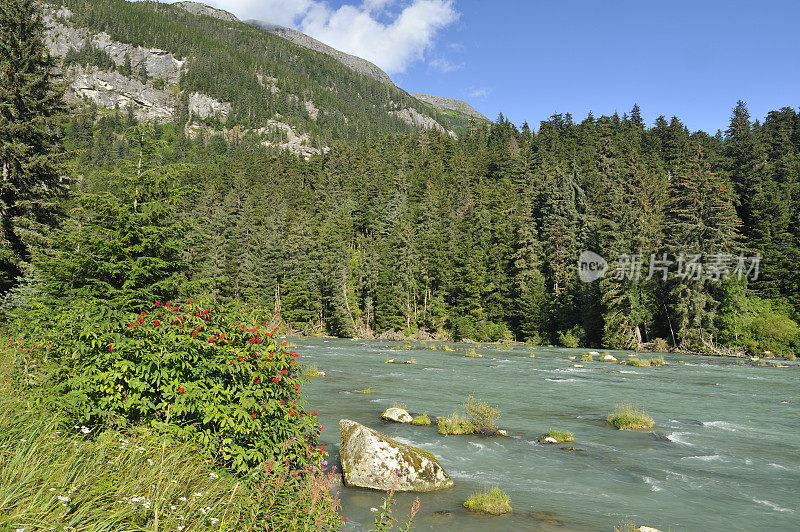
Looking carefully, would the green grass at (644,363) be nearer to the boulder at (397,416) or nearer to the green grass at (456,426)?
the green grass at (456,426)

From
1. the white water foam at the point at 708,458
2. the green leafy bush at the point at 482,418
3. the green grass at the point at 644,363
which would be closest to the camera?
the white water foam at the point at 708,458

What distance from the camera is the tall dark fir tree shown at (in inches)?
770

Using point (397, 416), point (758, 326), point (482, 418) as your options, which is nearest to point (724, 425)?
point (482, 418)

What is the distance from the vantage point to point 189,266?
557 inches

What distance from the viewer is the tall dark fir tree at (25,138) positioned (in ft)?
64.2

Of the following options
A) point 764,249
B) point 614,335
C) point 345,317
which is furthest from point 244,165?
point 764,249

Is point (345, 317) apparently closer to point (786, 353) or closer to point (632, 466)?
point (786, 353)

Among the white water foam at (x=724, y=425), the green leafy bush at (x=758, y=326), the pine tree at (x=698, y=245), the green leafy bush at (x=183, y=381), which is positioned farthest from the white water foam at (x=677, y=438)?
the green leafy bush at (x=758, y=326)

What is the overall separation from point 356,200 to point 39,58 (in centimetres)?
7559

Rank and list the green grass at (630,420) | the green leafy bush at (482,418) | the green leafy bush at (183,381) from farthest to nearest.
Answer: the green grass at (630,420)
the green leafy bush at (482,418)
the green leafy bush at (183,381)

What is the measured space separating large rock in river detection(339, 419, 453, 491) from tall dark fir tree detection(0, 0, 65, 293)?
16657mm

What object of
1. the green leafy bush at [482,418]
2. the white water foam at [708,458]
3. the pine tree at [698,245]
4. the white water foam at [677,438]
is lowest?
the white water foam at [677,438]

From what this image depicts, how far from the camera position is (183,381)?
6074 millimetres

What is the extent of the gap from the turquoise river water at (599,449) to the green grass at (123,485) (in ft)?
13.7
